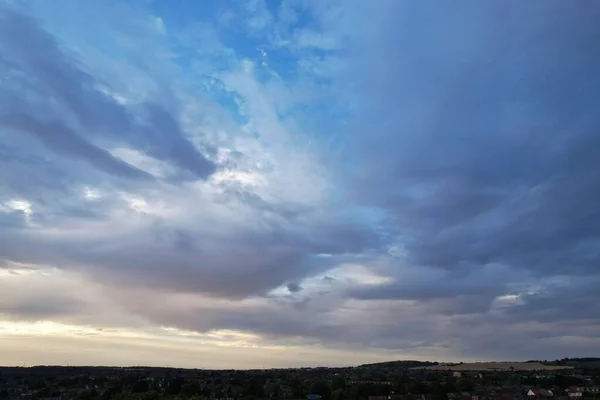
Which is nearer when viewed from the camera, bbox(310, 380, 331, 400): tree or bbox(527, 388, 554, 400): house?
bbox(527, 388, 554, 400): house

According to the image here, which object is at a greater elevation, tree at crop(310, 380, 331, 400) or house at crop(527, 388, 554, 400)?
tree at crop(310, 380, 331, 400)

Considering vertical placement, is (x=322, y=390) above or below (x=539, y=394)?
above

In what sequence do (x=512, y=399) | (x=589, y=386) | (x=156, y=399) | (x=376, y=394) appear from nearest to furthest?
(x=156, y=399)
(x=512, y=399)
(x=376, y=394)
(x=589, y=386)

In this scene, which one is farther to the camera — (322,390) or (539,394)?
(322,390)

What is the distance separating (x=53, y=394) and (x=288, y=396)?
5399 centimetres

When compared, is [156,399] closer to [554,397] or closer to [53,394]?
[53,394]

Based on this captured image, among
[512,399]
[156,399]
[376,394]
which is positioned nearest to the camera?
[156,399]

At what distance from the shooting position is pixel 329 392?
121m

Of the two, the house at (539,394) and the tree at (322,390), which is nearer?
the house at (539,394)

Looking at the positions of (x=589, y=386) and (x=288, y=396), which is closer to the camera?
(x=288, y=396)

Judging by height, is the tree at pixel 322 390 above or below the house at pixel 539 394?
above

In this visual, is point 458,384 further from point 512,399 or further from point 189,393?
point 189,393

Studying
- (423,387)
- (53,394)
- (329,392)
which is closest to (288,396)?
(329,392)

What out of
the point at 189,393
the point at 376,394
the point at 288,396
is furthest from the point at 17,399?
the point at 376,394
